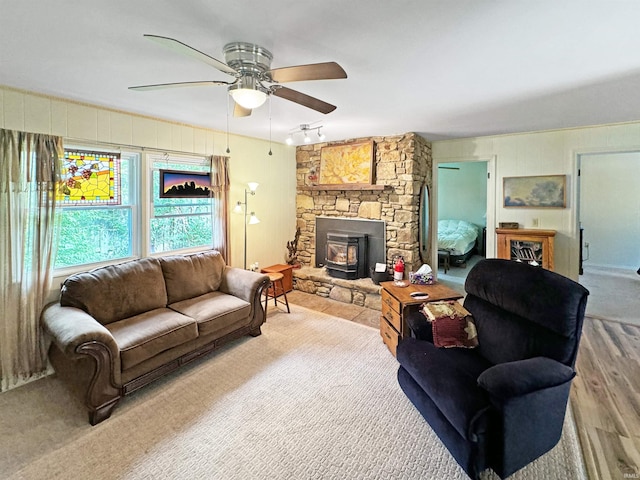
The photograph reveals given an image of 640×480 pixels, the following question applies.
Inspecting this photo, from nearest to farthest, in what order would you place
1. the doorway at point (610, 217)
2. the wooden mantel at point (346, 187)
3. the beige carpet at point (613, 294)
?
the beige carpet at point (613, 294) → the wooden mantel at point (346, 187) → the doorway at point (610, 217)

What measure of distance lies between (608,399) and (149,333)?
3.63m

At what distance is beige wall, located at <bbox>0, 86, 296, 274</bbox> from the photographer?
2770 millimetres

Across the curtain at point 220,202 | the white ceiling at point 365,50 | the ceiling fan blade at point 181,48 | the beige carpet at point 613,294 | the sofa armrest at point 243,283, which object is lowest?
the beige carpet at point 613,294

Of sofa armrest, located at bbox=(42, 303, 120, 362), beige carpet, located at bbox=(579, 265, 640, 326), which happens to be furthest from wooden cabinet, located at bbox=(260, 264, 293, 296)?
beige carpet, located at bbox=(579, 265, 640, 326)

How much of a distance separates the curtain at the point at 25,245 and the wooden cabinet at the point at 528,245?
16.8 ft

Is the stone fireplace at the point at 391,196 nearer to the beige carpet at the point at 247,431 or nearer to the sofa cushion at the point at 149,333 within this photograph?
the beige carpet at the point at 247,431

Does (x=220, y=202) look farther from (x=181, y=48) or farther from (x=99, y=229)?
(x=181, y=48)

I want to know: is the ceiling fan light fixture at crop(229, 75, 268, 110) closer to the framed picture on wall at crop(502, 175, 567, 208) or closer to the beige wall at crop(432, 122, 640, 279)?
the beige wall at crop(432, 122, 640, 279)

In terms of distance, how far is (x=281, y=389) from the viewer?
2.64 metres

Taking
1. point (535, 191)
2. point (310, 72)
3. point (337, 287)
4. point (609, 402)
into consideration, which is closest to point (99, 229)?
point (310, 72)

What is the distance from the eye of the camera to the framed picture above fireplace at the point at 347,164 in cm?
475

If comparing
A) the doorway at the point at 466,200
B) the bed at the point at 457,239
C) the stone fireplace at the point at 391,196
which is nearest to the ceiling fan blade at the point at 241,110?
the stone fireplace at the point at 391,196

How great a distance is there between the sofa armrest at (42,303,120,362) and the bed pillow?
2374 mm

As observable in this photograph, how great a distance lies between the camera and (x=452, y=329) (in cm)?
246
